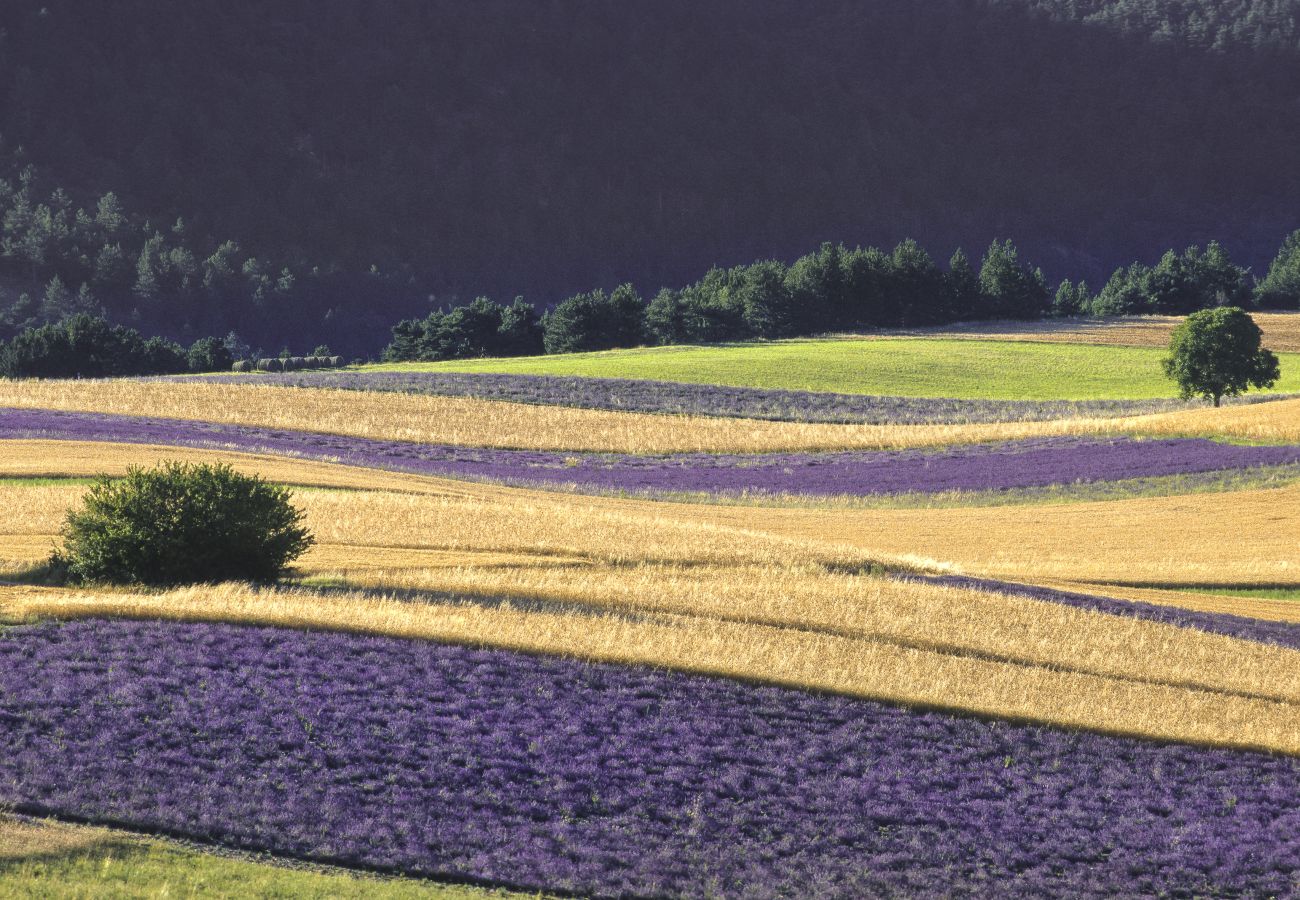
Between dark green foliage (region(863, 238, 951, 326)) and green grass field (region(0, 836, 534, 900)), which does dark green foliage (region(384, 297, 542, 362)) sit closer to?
dark green foliage (region(863, 238, 951, 326))

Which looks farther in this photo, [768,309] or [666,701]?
[768,309]

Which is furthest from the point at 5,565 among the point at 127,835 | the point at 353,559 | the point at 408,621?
the point at 127,835

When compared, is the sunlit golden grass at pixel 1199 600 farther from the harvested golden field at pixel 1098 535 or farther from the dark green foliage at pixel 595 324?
the dark green foliage at pixel 595 324

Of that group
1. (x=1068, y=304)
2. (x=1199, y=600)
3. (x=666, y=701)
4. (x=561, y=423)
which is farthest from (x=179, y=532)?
(x=1068, y=304)

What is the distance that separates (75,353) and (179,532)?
98.9 meters

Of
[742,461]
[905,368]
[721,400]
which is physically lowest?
[742,461]

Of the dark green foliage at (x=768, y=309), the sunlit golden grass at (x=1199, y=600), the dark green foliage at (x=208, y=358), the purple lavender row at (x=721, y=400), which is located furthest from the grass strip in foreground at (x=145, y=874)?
the dark green foliage at (x=208, y=358)

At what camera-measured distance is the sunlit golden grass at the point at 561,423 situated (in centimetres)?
7144

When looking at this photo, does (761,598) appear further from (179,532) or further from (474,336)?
(474,336)

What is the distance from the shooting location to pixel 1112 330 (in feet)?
424

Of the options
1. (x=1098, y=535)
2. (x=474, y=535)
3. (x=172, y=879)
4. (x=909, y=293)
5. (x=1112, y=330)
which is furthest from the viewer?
(x=909, y=293)

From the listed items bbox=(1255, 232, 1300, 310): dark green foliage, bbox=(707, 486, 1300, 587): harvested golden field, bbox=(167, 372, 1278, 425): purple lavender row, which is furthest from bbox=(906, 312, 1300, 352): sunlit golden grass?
bbox=(707, 486, 1300, 587): harvested golden field

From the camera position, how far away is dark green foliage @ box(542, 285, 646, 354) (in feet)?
445

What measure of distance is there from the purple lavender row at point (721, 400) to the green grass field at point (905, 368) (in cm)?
506
